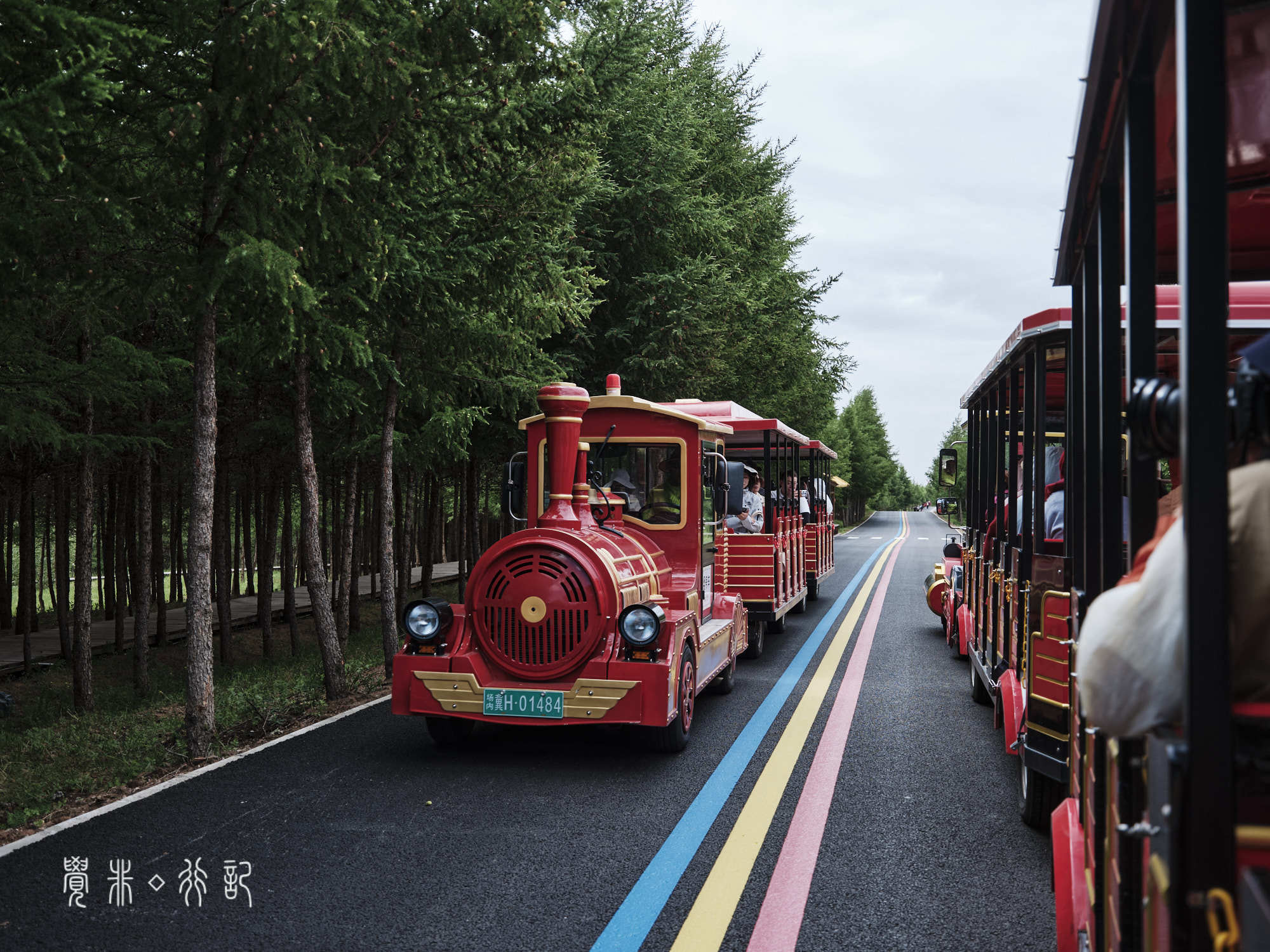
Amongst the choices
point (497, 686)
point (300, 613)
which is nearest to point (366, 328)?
point (497, 686)

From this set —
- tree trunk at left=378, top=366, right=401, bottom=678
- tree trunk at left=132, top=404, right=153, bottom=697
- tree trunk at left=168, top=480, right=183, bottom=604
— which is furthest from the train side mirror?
tree trunk at left=168, top=480, right=183, bottom=604

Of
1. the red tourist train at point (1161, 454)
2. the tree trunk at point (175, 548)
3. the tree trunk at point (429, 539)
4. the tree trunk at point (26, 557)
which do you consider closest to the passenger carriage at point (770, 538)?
the red tourist train at point (1161, 454)

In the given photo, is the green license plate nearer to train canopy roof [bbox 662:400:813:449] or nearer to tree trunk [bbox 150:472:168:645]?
train canopy roof [bbox 662:400:813:449]

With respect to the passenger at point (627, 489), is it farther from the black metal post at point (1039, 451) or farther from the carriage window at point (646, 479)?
the black metal post at point (1039, 451)

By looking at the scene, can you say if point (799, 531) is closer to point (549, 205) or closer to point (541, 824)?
point (549, 205)

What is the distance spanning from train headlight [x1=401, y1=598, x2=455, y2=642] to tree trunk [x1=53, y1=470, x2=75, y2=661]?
10.9 metres

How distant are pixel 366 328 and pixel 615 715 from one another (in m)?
5.51

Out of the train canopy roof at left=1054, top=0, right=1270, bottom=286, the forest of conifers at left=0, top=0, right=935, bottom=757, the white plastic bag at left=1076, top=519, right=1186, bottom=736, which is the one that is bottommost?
the white plastic bag at left=1076, top=519, right=1186, bottom=736

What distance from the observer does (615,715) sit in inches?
255

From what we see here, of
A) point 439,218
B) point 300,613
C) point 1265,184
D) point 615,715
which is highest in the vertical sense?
point 439,218

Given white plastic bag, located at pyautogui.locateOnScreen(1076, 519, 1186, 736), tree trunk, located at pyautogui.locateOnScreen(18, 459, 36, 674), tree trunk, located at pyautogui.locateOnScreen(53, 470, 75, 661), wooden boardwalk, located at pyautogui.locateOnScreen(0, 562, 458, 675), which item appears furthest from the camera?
wooden boardwalk, located at pyautogui.locateOnScreen(0, 562, 458, 675)

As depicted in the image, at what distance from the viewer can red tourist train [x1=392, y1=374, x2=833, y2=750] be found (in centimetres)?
659

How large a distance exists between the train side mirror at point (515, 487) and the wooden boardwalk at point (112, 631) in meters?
6.84

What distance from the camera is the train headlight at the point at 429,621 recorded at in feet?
22.4
